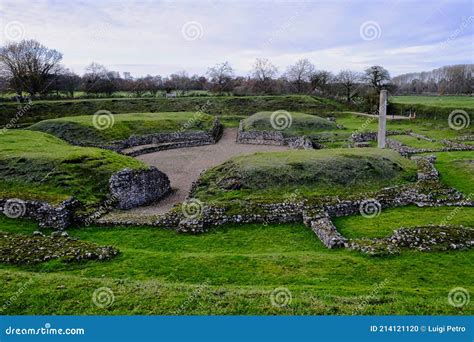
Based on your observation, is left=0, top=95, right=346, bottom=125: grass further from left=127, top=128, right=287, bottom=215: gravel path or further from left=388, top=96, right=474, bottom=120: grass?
left=127, top=128, right=287, bottom=215: gravel path

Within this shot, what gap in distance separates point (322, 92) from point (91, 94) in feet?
198

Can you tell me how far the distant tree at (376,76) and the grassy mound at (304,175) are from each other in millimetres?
65303

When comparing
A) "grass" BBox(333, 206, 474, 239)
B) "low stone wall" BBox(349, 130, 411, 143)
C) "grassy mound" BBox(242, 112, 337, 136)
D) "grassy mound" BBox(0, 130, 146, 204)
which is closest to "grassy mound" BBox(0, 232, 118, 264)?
"grassy mound" BBox(0, 130, 146, 204)

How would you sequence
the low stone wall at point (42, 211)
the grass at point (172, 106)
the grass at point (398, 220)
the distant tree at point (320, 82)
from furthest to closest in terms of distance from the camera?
the distant tree at point (320, 82) → the grass at point (172, 106) → the low stone wall at point (42, 211) → the grass at point (398, 220)

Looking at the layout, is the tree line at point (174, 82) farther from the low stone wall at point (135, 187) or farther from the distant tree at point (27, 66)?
the low stone wall at point (135, 187)

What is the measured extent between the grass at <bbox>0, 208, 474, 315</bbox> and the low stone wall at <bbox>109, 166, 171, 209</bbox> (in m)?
4.14

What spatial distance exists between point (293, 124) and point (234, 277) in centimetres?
4264

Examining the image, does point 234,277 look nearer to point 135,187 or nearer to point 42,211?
point 42,211

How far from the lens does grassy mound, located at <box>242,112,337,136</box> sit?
51.8 meters

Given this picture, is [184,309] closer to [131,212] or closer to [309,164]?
[131,212]

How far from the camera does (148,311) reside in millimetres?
10023

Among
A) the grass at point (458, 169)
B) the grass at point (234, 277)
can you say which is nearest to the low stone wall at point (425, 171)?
the grass at point (458, 169)

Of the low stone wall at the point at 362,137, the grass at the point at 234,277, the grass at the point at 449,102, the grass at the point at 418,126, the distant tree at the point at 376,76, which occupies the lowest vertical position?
the grass at the point at 234,277

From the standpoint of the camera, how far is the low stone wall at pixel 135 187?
22.5 metres
